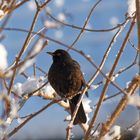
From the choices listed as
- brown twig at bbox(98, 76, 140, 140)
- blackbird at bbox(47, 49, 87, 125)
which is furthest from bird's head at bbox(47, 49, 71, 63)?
brown twig at bbox(98, 76, 140, 140)

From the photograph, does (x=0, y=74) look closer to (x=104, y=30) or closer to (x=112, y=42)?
(x=112, y=42)

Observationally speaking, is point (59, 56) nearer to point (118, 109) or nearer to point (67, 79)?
point (67, 79)

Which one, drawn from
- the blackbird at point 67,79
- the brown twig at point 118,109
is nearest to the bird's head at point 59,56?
the blackbird at point 67,79

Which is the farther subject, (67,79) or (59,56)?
(59,56)

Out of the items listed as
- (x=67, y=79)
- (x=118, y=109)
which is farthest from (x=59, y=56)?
(x=118, y=109)

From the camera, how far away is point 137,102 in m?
0.75

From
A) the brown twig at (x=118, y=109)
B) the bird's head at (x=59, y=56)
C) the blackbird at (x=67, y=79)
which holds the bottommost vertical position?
the brown twig at (x=118, y=109)

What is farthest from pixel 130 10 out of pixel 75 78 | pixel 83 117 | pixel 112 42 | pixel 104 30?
pixel 75 78

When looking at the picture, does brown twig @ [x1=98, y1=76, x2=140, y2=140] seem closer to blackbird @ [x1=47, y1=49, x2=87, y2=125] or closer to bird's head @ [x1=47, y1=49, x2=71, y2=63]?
blackbird @ [x1=47, y1=49, x2=87, y2=125]

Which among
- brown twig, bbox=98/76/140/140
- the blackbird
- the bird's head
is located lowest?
brown twig, bbox=98/76/140/140

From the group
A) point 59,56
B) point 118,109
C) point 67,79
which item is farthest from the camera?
point 59,56

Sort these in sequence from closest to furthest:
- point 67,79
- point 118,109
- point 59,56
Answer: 1. point 118,109
2. point 67,79
3. point 59,56

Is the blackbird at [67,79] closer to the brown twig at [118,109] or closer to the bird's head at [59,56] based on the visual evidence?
the bird's head at [59,56]

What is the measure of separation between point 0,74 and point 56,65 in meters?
3.28
